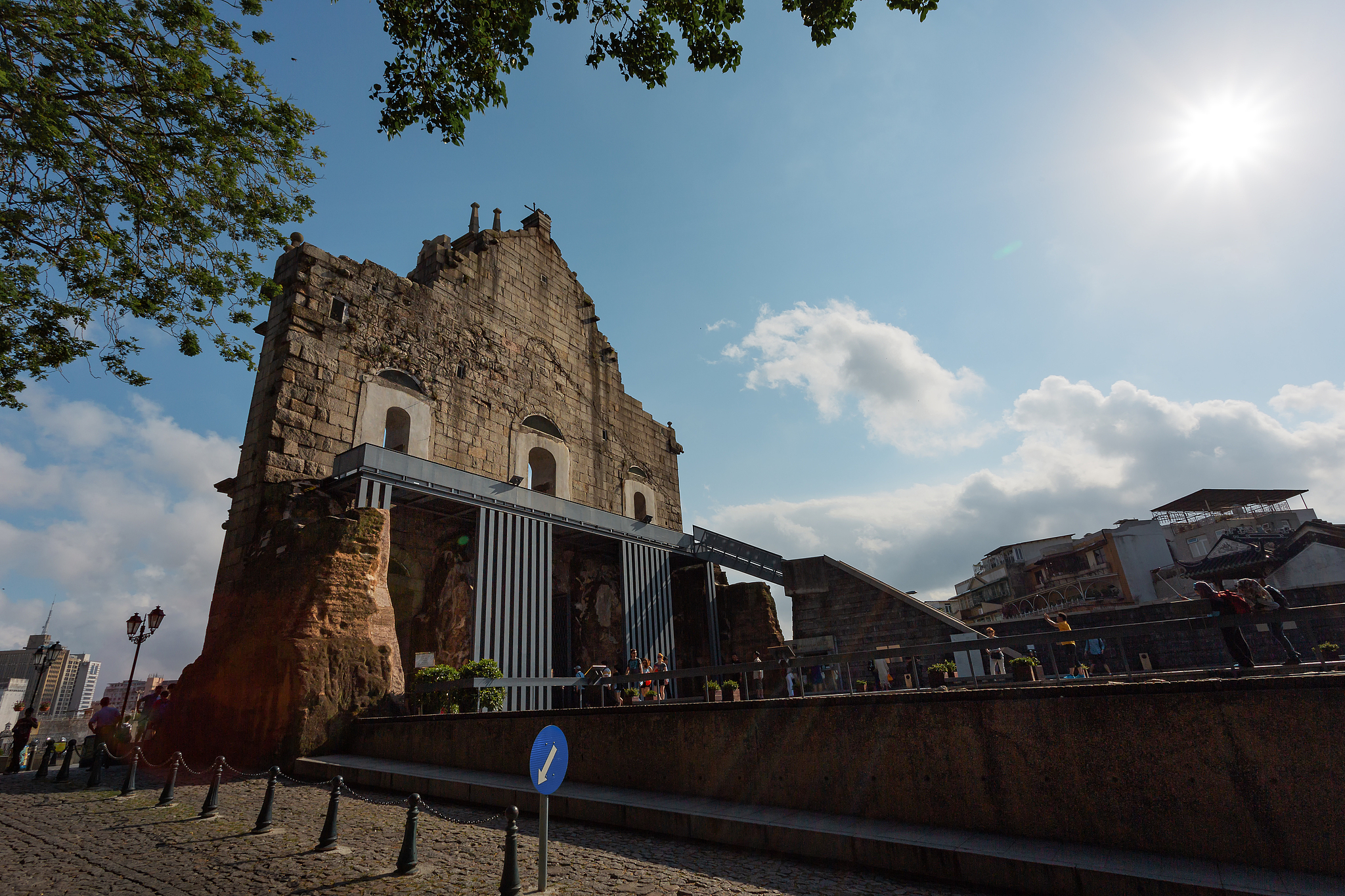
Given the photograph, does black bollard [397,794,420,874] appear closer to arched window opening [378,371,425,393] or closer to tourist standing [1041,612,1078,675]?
tourist standing [1041,612,1078,675]

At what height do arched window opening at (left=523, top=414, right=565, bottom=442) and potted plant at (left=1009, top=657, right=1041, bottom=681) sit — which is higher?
arched window opening at (left=523, top=414, right=565, bottom=442)

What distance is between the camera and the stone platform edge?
3551mm

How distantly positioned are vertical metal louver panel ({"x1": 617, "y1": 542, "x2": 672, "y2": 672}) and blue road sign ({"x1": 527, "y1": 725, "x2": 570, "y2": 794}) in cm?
1189

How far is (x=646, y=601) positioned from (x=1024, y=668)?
10.3 m

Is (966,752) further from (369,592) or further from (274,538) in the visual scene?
(274,538)

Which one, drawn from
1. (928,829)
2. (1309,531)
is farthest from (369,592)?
(1309,531)

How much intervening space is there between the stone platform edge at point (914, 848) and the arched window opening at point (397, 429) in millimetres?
9889

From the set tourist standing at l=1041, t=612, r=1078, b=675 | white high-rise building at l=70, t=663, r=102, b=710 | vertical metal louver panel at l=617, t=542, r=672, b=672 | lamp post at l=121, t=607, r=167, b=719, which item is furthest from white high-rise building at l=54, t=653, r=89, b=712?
tourist standing at l=1041, t=612, r=1078, b=675

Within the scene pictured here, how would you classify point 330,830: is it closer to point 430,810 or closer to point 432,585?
point 430,810

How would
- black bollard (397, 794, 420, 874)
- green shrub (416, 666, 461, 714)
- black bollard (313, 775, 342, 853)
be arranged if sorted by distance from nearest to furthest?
1. black bollard (397, 794, 420, 874)
2. black bollard (313, 775, 342, 853)
3. green shrub (416, 666, 461, 714)

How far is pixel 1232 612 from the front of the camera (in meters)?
6.83

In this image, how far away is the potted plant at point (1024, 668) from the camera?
848cm

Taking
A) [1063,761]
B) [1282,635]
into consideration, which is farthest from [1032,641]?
[1282,635]

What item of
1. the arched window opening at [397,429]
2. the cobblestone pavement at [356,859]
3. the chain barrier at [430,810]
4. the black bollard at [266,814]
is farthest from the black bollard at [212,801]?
the arched window opening at [397,429]
